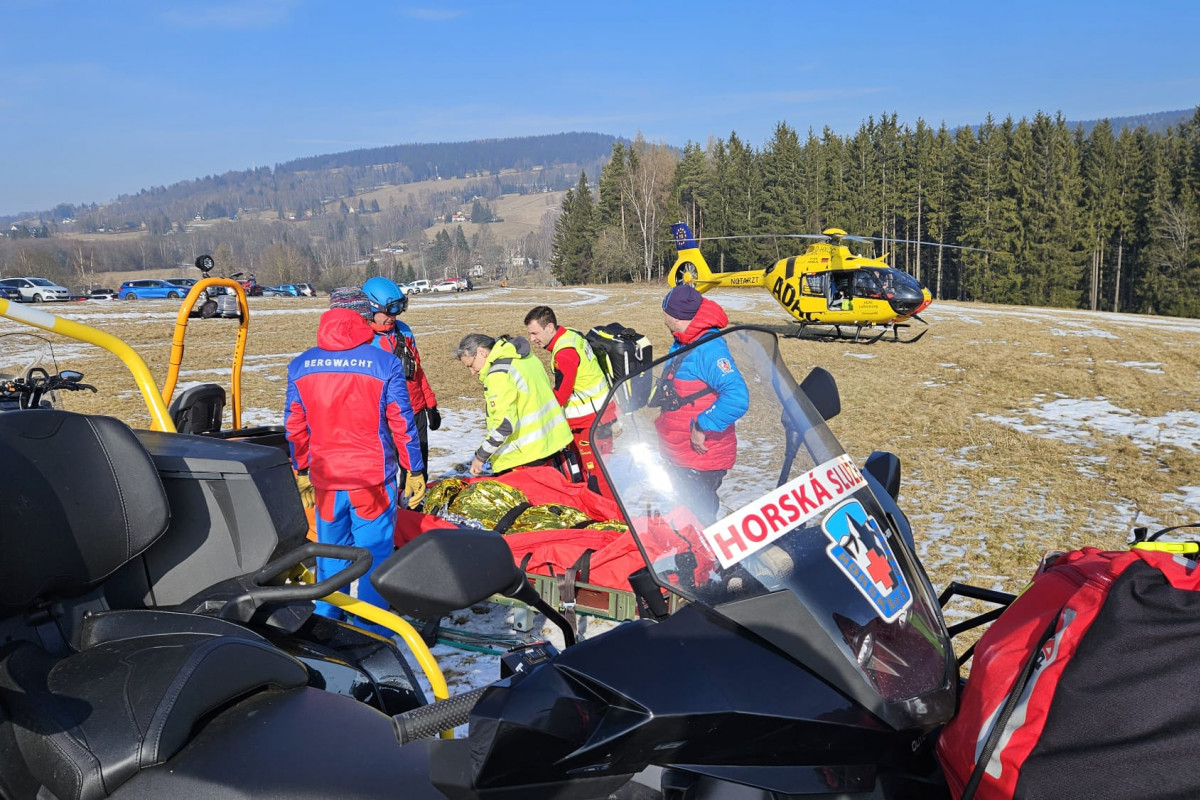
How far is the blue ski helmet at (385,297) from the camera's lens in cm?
596

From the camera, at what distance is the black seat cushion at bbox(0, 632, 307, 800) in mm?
1484

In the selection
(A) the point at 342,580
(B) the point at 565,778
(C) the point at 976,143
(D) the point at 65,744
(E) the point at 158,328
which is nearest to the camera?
(B) the point at 565,778

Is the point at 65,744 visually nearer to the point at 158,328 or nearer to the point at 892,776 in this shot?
the point at 892,776

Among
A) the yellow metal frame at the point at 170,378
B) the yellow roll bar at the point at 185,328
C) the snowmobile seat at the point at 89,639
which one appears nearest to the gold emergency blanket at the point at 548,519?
the yellow metal frame at the point at 170,378

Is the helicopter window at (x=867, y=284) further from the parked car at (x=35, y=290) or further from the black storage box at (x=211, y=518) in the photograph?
the parked car at (x=35, y=290)

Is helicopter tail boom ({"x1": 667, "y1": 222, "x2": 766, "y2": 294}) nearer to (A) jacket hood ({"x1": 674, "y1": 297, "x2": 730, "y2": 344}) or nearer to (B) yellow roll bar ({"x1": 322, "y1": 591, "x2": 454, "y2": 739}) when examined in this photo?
(A) jacket hood ({"x1": 674, "y1": 297, "x2": 730, "y2": 344})

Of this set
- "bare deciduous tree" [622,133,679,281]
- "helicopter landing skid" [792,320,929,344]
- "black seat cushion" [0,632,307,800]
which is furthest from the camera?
"bare deciduous tree" [622,133,679,281]

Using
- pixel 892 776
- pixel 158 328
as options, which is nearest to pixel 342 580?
pixel 892 776

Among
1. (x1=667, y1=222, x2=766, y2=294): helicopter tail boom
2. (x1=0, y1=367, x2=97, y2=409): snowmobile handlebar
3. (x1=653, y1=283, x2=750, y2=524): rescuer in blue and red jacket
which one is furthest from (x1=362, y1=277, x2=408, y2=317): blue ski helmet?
(x1=667, y1=222, x2=766, y2=294): helicopter tail boom

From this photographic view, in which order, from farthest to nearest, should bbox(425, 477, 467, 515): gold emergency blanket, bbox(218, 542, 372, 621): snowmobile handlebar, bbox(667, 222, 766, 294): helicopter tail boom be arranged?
1. bbox(667, 222, 766, 294): helicopter tail boom
2. bbox(425, 477, 467, 515): gold emergency blanket
3. bbox(218, 542, 372, 621): snowmobile handlebar

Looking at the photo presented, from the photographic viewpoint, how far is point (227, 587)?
2.38 metres

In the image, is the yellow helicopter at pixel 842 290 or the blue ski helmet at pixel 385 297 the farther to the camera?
the yellow helicopter at pixel 842 290

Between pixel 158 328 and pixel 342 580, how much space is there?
25.5 metres

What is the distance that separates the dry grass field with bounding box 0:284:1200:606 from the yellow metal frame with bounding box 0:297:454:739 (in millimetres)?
530
